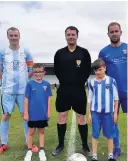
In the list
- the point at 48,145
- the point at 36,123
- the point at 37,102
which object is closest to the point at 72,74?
the point at 37,102

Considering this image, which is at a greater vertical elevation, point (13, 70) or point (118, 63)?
point (118, 63)

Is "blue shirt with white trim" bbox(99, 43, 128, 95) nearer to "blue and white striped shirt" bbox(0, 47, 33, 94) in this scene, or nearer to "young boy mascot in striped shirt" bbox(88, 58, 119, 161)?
"young boy mascot in striped shirt" bbox(88, 58, 119, 161)

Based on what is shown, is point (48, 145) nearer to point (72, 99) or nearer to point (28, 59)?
point (72, 99)

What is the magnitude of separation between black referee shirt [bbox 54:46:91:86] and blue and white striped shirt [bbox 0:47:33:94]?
63 centimetres

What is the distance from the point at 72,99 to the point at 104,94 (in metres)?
0.74

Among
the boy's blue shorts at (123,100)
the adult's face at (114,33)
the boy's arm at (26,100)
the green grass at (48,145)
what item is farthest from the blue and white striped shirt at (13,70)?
the boy's blue shorts at (123,100)

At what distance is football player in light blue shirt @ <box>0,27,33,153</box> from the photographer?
Answer: 240 inches

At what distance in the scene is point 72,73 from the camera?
587 centimetres

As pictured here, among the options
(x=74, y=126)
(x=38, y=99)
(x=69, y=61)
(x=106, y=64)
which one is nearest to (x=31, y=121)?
(x=38, y=99)

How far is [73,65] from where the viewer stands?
585cm

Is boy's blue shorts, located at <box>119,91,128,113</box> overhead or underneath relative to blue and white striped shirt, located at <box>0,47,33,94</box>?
underneath

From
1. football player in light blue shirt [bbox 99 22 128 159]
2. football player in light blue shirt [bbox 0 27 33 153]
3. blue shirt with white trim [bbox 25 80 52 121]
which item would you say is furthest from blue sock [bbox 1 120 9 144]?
football player in light blue shirt [bbox 99 22 128 159]

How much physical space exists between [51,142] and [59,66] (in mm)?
1816

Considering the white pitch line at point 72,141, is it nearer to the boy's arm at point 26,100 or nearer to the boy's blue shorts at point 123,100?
the boy's arm at point 26,100
